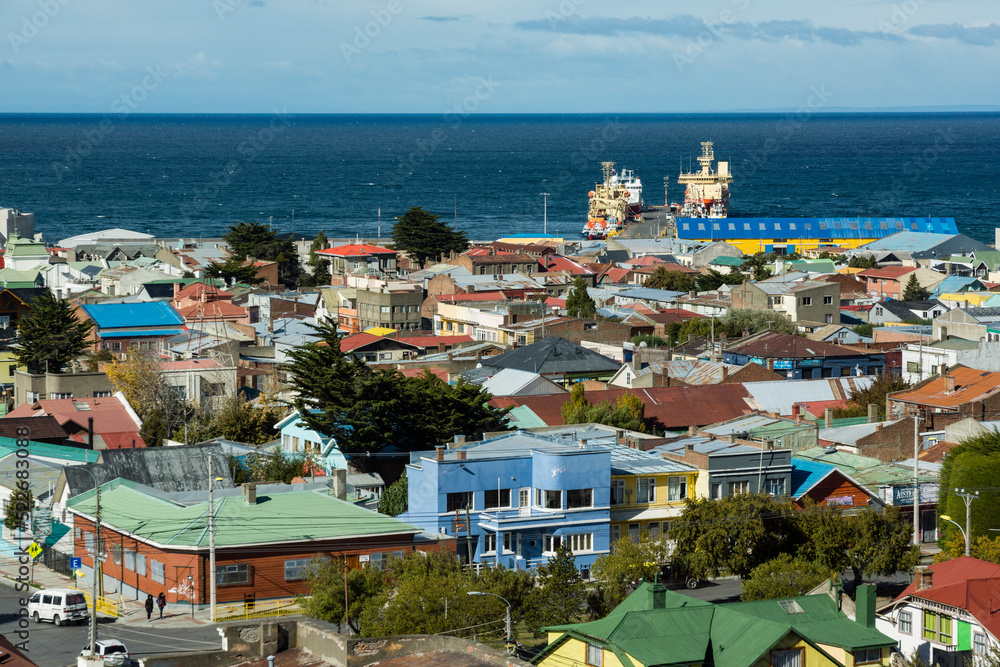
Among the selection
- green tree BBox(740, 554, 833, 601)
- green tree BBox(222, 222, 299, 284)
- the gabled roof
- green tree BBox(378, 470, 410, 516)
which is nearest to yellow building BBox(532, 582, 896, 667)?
green tree BBox(740, 554, 833, 601)

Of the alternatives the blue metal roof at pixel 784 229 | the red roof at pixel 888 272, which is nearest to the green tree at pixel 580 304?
the red roof at pixel 888 272

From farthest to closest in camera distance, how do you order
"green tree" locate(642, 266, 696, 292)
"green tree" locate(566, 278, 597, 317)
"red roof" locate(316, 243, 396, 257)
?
"red roof" locate(316, 243, 396, 257) < "green tree" locate(642, 266, 696, 292) < "green tree" locate(566, 278, 597, 317)

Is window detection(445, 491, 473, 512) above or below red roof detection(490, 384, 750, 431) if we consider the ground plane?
below

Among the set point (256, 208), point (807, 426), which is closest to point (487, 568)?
point (807, 426)

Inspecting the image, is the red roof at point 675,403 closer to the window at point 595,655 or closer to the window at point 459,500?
the window at point 459,500

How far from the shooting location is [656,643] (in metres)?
22.0

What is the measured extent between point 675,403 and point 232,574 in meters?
19.8

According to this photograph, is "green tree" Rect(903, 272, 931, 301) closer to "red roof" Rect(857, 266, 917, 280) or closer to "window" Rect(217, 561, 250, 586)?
"red roof" Rect(857, 266, 917, 280)

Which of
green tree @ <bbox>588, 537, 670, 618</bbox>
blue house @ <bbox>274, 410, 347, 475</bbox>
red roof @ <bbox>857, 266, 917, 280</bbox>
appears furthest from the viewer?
red roof @ <bbox>857, 266, 917, 280</bbox>

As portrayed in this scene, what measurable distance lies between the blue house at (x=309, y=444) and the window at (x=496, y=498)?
20.6 ft

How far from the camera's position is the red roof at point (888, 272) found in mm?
84812

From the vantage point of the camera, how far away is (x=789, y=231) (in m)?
120

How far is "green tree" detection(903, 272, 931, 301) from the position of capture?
78.7 metres

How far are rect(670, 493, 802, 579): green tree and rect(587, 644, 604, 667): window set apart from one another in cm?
1013
